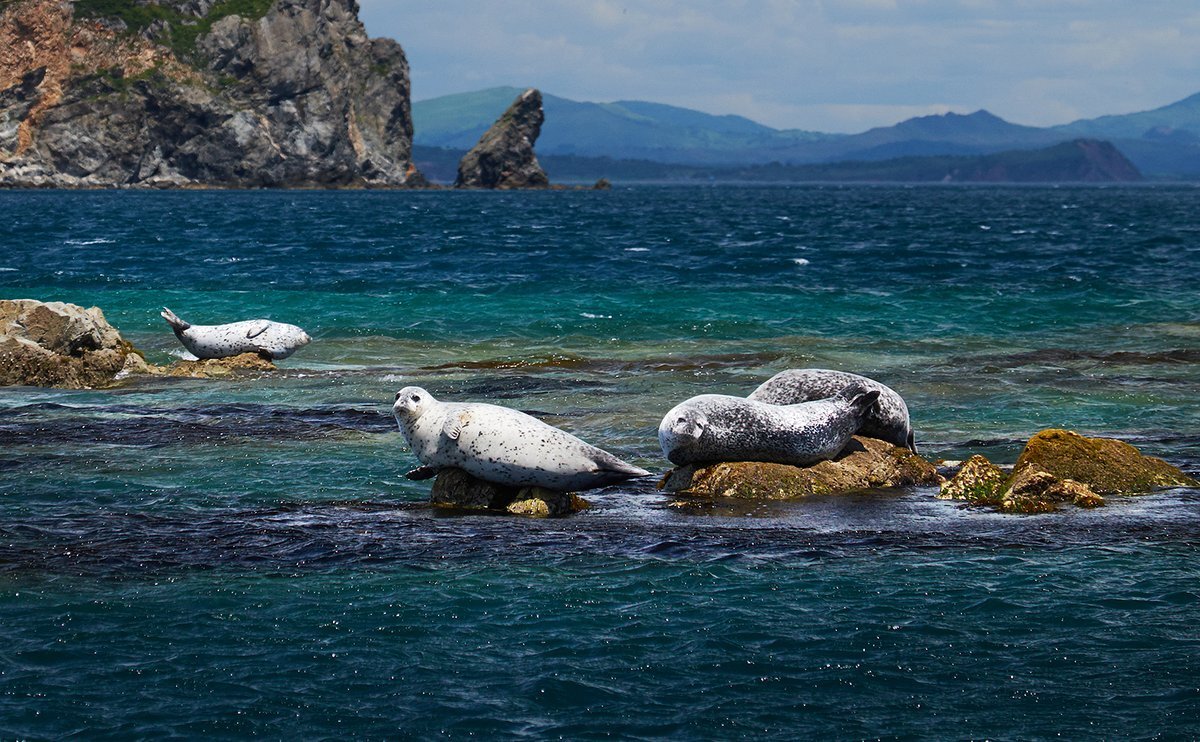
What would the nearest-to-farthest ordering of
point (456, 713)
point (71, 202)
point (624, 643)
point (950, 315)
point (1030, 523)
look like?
point (456, 713) < point (624, 643) < point (1030, 523) < point (950, 315) < point (71, 202)

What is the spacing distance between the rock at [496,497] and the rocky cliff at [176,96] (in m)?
162

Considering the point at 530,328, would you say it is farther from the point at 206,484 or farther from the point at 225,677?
the point at 225,677

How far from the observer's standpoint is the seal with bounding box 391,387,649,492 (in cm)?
1192

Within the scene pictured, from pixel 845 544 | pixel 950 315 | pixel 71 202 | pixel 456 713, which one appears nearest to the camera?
pixel 456 713

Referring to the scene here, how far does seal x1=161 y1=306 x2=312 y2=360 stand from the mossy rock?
1381cm

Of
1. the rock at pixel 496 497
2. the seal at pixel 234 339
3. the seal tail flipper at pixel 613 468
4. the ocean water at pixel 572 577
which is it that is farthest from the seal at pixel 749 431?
the seal at pixel 234 339

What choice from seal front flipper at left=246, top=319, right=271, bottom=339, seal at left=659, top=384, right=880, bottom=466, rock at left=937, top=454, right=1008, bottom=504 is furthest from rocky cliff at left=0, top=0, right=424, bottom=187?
rock at left=937, top=454, right=1008, bottom=504

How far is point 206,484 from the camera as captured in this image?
42.8 ft

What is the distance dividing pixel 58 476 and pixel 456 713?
7299 mm

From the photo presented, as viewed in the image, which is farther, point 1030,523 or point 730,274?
point 730,274

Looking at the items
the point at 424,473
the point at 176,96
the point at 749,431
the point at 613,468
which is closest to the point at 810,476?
the point at 749,431

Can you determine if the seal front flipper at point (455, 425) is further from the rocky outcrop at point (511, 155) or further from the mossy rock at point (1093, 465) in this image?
the rocky outcrop at point (511, 155)

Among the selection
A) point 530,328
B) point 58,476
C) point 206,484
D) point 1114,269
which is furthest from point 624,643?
point 1114,269

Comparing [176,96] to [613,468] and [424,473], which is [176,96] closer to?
[424,473]
